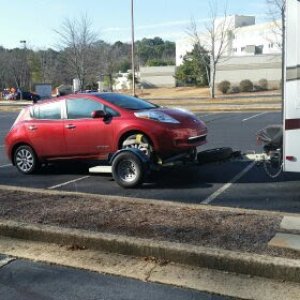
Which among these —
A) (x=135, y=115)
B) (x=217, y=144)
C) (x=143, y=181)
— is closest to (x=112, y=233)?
(x=143, y=181)

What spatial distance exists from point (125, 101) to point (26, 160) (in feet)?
7.75

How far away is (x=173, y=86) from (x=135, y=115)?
3111 inches

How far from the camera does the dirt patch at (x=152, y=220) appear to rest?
5.57 m

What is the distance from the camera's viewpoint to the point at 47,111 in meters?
10.4

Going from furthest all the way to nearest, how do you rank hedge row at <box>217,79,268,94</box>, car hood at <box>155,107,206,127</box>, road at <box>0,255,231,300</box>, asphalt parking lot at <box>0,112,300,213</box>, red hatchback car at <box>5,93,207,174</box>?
hedge row at <box>217,79,268,94</box>, car hood at <box>155,107,206,127</box>, red hatchback car at <box>5,93,207,174</box>, asphalt parking lot at <box>0,112,300,213</box>, road at <box>0,255,231,300</box>

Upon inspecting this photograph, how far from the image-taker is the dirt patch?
5.57 meters

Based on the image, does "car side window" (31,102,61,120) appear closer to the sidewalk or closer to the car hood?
the car hood

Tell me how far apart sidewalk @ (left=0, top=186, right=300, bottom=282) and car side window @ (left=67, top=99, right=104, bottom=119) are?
8.00 ft

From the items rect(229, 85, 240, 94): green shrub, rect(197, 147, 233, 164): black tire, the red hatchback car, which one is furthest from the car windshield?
rect(229, 85, 240, 94): green shrub

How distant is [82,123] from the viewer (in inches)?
387

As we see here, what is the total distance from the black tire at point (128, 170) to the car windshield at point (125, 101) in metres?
1.20

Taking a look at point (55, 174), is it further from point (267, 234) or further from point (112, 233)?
point (267, 234)

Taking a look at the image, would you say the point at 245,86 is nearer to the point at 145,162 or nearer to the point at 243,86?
the point at 243,86

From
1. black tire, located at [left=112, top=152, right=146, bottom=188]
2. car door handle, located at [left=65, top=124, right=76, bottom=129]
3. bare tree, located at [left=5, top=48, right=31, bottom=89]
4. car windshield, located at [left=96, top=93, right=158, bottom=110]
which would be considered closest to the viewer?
black tire, located at [left=112, top=152, right=146, bottom=188]
